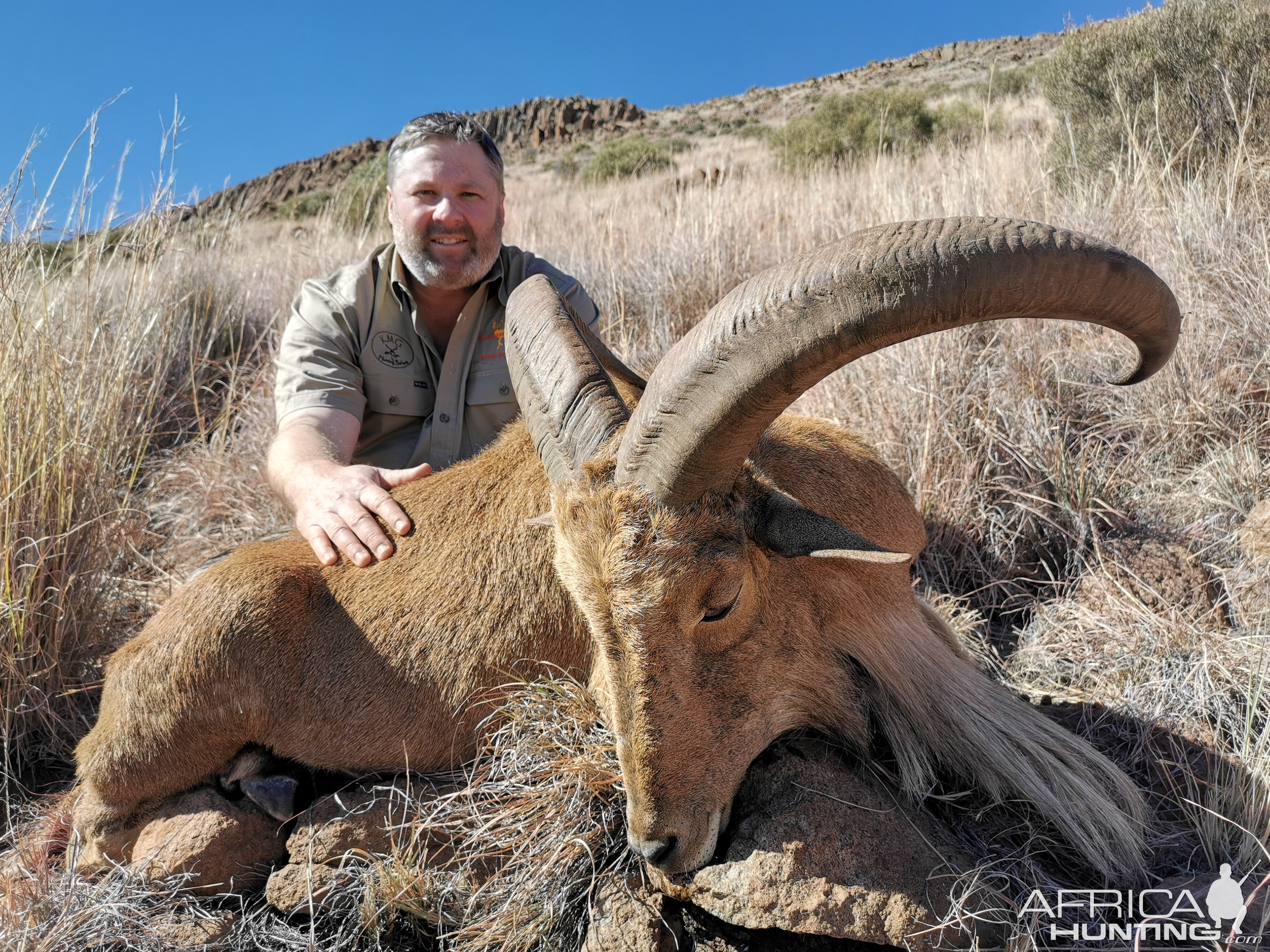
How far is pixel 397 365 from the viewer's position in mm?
4473

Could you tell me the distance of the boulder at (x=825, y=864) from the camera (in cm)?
215

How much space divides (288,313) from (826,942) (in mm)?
8943

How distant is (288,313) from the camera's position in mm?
9266

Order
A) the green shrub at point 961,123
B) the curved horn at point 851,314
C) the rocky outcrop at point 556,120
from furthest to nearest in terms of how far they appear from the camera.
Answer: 1. the rocky outcrop at point 556,120
2. the green shrub at point 961,123
3. the curved horn at point 851,314

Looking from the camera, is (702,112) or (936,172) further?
(702,112)

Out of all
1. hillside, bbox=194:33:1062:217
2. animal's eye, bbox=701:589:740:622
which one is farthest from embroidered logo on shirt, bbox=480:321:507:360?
hillside, bbox=194:33:1062:217

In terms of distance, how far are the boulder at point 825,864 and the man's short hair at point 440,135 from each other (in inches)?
144

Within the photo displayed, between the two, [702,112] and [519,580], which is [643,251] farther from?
[702,112]

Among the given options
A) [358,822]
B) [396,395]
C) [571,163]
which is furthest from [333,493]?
[571,163]

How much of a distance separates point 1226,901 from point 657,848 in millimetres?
1644

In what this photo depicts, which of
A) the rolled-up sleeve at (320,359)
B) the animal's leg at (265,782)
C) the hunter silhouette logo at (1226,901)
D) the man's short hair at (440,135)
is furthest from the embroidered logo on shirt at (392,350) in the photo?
the hunter silhouette logo at (1226,901)

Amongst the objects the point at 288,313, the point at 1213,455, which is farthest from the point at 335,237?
the point at 1213,455

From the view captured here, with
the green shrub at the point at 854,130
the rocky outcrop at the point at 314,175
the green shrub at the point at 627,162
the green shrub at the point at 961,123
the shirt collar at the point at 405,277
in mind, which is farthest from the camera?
the rocky outcrop at the point at 314,175
